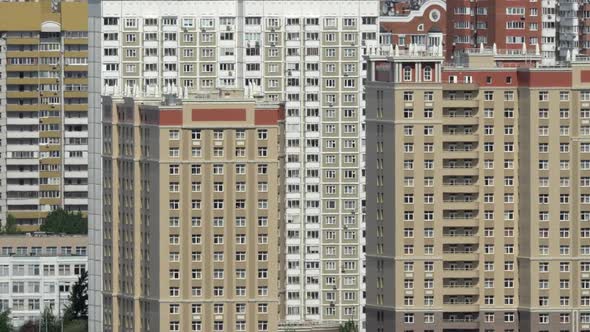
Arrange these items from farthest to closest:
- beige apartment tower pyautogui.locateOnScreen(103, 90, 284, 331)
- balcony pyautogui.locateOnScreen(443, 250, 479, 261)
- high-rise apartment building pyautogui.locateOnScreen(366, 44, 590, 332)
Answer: balcony pyautogui.locateOnScreen(443, 250, 479, 261) → beige apartment tower pyautogui.locateOnScreen(103, 90, 284, 331) → high-rise apartment building pyautogui.locateOnScreen(366, 44, 590, 332)

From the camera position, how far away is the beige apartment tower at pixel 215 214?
179 meters

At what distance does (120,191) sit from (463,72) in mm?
17551

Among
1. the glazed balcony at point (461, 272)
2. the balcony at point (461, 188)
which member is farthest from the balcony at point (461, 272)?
the balcony at point (461, 188)

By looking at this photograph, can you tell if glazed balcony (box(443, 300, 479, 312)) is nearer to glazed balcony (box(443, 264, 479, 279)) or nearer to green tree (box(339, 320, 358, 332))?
glazed balcony (box(443, 264, 479, 279))

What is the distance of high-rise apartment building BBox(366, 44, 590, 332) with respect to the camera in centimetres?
17875

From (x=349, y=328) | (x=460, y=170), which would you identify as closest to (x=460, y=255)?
(x=460, y=170)

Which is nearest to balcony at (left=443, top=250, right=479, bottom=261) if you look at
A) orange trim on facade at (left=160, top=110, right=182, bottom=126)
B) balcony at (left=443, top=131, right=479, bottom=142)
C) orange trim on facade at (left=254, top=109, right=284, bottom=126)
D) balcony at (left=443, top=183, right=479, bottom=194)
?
balcony at (left=443, top=183, right=479, bottom=194)

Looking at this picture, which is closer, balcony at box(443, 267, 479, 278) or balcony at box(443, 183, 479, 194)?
balcony at box(443, 183, 479, 194)

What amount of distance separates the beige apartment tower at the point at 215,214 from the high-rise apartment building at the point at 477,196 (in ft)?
15.2

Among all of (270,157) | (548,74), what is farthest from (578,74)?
(270,157)

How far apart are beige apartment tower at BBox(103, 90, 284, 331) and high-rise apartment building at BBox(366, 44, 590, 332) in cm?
465

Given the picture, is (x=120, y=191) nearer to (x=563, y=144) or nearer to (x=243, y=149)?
(x=243, y=149)

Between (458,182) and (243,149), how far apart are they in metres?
9.61

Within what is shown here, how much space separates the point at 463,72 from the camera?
180 meters
